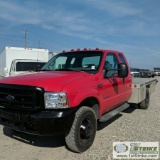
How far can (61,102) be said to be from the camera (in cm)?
367

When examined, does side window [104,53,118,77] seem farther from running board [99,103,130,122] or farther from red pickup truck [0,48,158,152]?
running board [99,103,130,122]

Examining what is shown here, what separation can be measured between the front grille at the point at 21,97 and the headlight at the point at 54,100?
0.27 feet

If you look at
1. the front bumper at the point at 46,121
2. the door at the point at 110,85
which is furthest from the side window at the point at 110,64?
the front bumper at the point at 46,121

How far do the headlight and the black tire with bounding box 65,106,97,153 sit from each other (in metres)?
0.44

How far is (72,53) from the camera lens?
5.75 meters

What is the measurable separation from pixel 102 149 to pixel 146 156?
83 centimetres

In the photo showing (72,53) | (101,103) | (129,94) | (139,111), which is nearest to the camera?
(101,103)

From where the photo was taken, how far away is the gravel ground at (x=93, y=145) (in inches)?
161

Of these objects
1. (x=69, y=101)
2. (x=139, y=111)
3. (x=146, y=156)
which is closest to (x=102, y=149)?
(x=146, y=156)

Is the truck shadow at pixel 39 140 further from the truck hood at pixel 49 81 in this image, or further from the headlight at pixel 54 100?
the truck hood at pixel 49 81

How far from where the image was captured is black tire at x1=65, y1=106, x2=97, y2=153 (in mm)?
3933

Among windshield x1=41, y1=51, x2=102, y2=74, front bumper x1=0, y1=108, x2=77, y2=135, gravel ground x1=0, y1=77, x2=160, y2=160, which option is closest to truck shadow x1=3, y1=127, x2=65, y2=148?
gravel ground x1=0, y1=77, x2=160, y2=160

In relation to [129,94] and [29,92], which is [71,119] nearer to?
[29,92]

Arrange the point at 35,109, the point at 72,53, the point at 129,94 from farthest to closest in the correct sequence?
1. the point at 129,94
2. the point at 72,53
3. the point at 35,109
